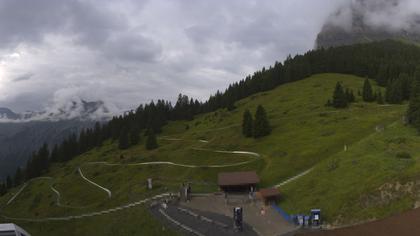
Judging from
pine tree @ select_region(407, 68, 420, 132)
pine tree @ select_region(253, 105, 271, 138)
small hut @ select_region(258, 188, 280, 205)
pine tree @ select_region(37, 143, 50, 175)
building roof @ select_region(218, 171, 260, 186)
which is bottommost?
pine tree @ select_region(37, 143, 50, 175)

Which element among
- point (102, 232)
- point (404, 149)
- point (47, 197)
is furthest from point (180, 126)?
point (404, 149)

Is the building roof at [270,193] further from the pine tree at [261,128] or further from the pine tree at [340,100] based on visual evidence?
the pine tree at [340,100]

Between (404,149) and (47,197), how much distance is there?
90140mm

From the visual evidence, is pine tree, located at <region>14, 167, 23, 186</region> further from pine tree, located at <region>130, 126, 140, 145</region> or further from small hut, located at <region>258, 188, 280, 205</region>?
small hut, located at <region>258, 188, 280, 205</region>

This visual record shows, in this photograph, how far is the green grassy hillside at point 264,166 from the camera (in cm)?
5709

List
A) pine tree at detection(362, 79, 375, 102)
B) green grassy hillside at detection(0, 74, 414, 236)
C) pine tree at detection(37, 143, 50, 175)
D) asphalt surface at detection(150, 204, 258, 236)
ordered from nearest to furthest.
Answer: asphalt surface at detection(150, 204, 258, 236)
green grassy hillside at detection(0, 74, 414, 236)
pine tree at detection(362, 79, 375, 102)
pine tree at detection(37, 143, 50, 175)

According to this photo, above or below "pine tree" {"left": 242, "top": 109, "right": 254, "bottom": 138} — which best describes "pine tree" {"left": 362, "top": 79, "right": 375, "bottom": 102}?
above

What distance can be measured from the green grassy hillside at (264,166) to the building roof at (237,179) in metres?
3.13

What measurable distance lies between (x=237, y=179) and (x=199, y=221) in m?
17.3

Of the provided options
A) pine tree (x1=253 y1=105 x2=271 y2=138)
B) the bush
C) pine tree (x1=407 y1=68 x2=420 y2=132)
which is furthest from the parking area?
pine tree (x1=253 y1=105 x2=271 y2=138)

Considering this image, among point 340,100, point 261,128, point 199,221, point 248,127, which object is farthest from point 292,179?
point 340,100

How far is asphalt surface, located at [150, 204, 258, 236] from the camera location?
52281 mm

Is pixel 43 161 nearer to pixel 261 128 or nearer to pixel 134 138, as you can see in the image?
pixel 134 138

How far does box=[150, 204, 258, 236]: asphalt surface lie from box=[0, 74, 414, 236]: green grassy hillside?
2.26m
